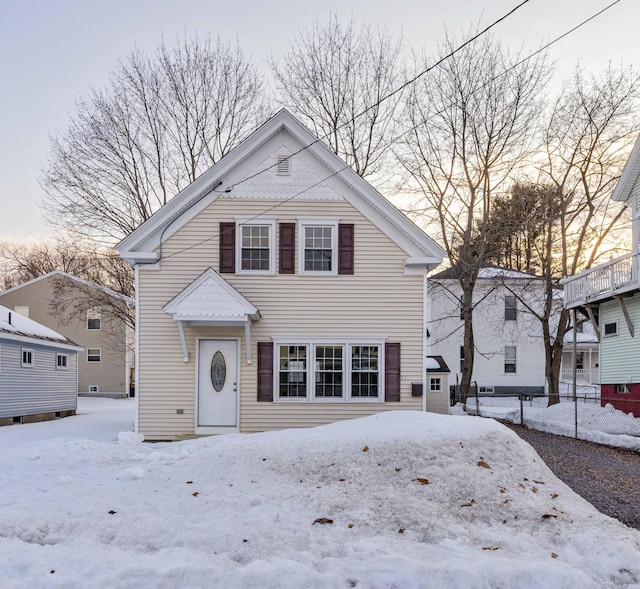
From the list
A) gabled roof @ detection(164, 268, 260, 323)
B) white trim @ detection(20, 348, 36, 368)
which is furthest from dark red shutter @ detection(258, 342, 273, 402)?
white trim @ detection(20, 348, 36, 368)

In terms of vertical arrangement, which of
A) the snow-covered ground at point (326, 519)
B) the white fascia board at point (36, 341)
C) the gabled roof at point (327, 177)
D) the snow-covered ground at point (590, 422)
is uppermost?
the gabled roof at point (327, 177)

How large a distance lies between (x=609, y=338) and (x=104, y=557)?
1874cm

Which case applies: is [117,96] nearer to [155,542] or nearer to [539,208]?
[539,208]

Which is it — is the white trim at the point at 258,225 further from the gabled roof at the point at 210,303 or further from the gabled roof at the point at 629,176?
the gabled roof at the point at 629,176

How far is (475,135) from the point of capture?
973 inches

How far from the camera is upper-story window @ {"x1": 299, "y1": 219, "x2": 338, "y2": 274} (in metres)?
14.1

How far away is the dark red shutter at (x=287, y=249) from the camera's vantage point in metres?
14.0

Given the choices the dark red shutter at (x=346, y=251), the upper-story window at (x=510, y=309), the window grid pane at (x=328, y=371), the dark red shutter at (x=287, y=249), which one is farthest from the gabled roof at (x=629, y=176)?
the upper-story window at (x=510, y=309)

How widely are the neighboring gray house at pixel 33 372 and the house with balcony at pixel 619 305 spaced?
59.7 feet

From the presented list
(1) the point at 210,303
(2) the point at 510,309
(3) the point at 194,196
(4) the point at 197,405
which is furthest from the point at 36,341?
(2) the point at 510,309

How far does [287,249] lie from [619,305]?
11.6 metres

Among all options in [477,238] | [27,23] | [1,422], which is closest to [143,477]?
[27,23]

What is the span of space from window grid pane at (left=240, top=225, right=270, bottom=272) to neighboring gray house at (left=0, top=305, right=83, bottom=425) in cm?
975

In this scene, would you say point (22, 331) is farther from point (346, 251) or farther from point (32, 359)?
point (346, 251)
